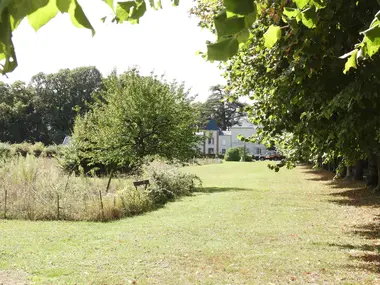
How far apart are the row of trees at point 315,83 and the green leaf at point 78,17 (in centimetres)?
404

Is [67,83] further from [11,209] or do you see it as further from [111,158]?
[11,209]

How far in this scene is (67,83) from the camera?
8469 cm

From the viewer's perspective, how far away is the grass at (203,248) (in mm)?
7375

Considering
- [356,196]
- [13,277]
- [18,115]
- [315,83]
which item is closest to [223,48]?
[315,83]

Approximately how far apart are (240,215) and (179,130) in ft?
37.5

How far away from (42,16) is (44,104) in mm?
84997

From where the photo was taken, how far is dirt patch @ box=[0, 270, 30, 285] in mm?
7094

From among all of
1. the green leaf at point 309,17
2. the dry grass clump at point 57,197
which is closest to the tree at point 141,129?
the dry grass clump at point 57,197

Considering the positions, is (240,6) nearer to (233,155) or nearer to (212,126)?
(233,155)

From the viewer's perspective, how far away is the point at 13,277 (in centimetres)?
741

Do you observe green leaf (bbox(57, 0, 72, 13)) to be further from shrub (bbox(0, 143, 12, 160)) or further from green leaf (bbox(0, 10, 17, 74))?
shrub (bbox(0, 143, 12, 160))

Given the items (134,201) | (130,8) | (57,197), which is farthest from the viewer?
(134,201)

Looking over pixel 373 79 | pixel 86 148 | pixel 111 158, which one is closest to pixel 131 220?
pixel 373 79

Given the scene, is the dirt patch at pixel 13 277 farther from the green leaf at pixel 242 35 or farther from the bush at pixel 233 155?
the bush at pixel 233 155
